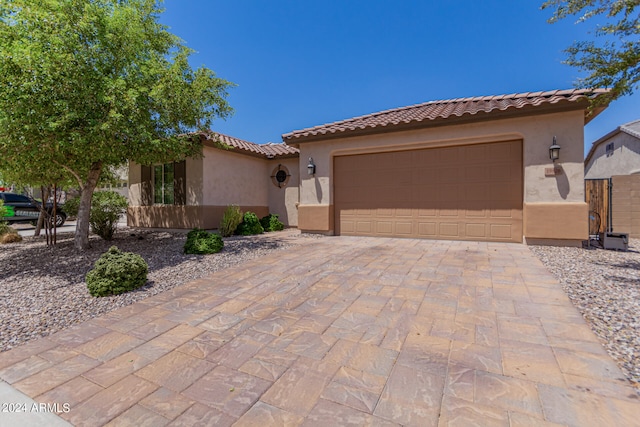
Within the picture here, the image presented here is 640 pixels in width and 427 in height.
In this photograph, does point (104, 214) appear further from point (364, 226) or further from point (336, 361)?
point (336, 361)

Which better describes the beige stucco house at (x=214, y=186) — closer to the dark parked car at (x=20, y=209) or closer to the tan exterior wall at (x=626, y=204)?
the dark parked car at (x=20, y=209)

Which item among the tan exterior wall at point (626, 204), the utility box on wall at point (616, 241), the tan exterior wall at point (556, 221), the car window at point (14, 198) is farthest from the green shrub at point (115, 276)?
the car window at point (14, 198)

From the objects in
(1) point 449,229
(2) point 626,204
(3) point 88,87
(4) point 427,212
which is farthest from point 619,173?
(3) point 88,87

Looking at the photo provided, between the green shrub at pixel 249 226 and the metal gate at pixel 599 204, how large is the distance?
10225mm

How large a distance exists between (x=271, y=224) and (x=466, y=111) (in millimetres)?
7523

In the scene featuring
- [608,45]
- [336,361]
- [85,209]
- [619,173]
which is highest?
[608,45]

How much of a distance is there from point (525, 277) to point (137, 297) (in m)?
5.66

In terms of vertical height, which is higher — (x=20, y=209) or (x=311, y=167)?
(x=311, y=167)

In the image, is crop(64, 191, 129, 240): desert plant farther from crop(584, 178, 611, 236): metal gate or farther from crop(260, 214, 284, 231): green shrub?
crop(584, 178, 611, 236): metal gate

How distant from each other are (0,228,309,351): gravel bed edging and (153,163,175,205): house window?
267 centimetres

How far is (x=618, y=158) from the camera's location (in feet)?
47.4

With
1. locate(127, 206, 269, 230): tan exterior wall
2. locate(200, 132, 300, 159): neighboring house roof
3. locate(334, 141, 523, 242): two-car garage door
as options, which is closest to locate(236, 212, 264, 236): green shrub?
locate(127, 206, 269, 230): tan exterior wall

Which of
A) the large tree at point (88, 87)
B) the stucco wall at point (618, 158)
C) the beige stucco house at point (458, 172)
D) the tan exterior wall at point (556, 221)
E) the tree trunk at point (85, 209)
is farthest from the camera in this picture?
the stucco wall at point (618, 158)

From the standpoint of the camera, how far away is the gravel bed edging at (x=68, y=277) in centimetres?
303
